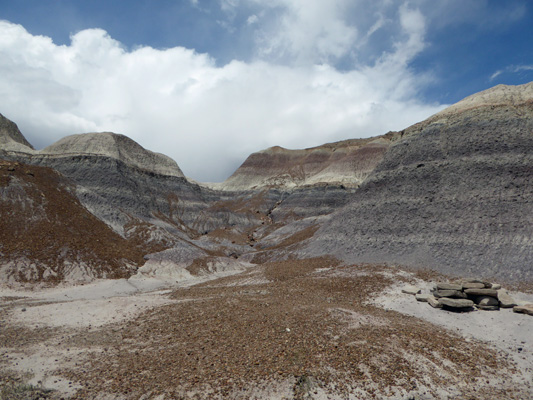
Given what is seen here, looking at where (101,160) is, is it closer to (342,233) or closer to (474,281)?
(342,233)

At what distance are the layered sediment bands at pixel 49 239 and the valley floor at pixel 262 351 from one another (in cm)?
1276

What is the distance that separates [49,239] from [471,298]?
123ft

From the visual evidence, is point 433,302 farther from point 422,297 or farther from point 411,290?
point 411,290

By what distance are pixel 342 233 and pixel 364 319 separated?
21.6m

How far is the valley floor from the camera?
27.7ft

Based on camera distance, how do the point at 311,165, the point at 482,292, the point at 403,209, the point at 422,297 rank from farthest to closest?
1. the point at 311,165
2. the point at 403,209
3. the point at 422,297
4. the point at 482,292

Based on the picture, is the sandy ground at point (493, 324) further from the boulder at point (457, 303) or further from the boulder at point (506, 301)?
the boulder at point (457, 303)

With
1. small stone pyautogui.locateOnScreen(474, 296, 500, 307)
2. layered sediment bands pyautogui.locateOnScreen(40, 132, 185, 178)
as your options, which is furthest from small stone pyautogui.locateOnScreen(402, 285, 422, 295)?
layered sediment bands pyautogui.locateOnScreen(40, 132, 185, 178)

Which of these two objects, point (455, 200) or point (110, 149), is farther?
point (110, 149)

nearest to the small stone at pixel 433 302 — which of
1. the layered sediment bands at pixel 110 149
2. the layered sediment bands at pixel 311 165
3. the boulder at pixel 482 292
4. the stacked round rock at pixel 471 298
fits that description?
the stacked round rock at pixel 471 298

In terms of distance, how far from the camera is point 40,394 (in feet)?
26.6

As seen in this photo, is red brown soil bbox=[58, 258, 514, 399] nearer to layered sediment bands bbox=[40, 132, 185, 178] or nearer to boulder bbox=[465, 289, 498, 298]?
boulder bbox=[465, 289, 498, 298]

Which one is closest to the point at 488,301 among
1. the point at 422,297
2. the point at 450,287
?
the point at 450,287

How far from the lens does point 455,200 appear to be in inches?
1094
